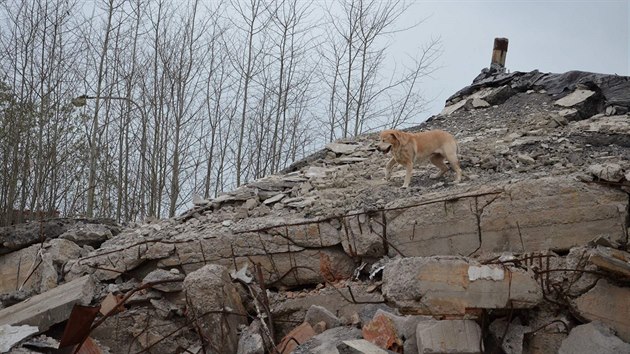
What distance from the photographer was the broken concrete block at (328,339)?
171 inches

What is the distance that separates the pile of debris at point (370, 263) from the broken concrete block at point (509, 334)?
12mm

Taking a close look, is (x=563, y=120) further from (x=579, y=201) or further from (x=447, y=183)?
(x=579, y=201)

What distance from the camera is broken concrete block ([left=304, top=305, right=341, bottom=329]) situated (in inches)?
194

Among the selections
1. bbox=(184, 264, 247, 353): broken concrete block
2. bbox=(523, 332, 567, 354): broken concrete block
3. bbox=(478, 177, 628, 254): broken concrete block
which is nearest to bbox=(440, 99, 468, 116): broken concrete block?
bbox=(478, 177, 628, 254): broken concrete block

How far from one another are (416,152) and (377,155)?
2.04m

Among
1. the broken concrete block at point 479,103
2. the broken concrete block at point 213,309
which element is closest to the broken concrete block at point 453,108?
the broken concrete block at point 479,103

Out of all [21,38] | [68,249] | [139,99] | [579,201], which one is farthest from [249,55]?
[579,201]

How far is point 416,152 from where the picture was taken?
22.9 feet

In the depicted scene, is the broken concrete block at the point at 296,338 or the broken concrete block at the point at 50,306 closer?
the broken concrete block at the point at 296,338

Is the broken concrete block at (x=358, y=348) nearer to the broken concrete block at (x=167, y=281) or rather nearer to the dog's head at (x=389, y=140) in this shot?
the broken concrete block at (x=167, y=281)

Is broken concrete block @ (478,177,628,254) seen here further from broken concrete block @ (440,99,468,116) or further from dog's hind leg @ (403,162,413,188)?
broken concrete block @ (440,99,468,116)

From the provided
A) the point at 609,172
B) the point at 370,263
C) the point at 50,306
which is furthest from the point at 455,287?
the point at 50,306

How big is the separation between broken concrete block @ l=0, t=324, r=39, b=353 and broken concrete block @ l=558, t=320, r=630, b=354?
3.98m

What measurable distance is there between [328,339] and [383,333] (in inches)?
18.7
